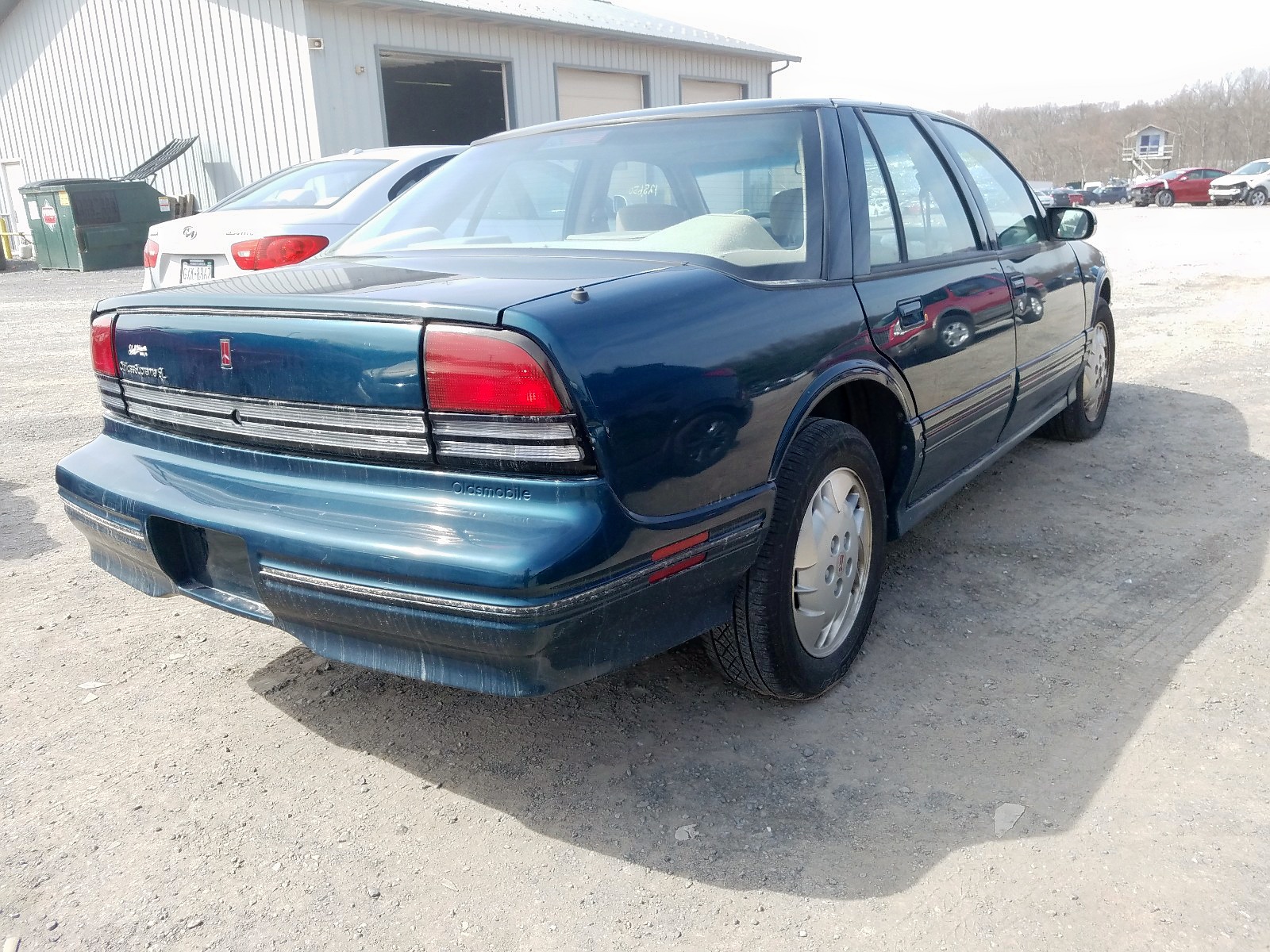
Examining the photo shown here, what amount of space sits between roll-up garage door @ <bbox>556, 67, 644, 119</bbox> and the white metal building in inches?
1.3

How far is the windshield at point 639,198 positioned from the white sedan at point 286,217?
2.75 metres

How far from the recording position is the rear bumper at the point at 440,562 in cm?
195

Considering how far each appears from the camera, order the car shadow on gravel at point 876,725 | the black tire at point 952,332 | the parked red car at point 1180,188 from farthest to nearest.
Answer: the parked red car at point 1180,188 < the black tire at point 952,332 < the car shadow on gravel at point 876,725

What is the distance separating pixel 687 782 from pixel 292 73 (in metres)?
14.3

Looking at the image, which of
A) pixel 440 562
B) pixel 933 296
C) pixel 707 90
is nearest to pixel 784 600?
pixel 440 562

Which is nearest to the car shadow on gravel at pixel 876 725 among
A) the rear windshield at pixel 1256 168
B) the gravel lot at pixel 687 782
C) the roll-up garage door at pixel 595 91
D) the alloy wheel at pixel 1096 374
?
the gravel lot at pixel 687 782

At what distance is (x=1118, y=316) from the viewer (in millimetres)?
9320

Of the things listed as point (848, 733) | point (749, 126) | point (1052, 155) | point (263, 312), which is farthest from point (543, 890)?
point (1052, 155)

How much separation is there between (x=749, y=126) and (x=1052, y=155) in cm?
10319

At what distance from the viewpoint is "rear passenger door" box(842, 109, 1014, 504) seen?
298 cm

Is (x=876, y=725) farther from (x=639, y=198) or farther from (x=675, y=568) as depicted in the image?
(x=639, y=198)

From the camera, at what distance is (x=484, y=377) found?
1.98 m

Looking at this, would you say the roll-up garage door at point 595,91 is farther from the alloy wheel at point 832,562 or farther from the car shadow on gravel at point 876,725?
the alloy wheel at point 832,562

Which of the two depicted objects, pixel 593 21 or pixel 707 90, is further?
pixel 707 90
